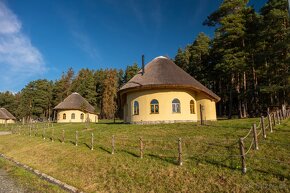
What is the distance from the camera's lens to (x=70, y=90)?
242ft

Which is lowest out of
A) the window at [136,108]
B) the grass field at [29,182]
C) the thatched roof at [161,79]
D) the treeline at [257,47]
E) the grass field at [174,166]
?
the grass field at [29,182]

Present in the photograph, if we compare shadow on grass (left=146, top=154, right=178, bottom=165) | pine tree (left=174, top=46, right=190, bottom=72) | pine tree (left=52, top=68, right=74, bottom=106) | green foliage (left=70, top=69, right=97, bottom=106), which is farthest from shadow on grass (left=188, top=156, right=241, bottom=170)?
pine tree (left=52, top=68, right=74, bottom=106)

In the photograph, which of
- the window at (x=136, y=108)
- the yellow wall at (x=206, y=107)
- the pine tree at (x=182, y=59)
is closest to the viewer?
the window at (x=136, y=108)

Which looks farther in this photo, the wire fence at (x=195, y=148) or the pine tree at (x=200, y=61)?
the pine tree at (x=200, y=61)

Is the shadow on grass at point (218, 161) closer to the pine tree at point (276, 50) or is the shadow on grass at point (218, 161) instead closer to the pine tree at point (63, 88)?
the pine tree at point (276, 50)

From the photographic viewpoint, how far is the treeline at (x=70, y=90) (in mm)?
70312

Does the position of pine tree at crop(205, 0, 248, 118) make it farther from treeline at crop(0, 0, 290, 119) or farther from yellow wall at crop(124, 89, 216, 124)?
yellow wall at crop(124, 89, 216, 124)

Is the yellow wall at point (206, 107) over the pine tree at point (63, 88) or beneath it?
beneath

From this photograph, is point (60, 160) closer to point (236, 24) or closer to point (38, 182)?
point (38, 182)

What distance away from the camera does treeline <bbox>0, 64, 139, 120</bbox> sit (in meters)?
70.3

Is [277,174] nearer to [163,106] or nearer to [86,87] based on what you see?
[163,106]

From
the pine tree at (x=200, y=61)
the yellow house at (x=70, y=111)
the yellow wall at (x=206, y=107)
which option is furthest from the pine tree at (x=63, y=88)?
the yellow wall at (x=206, y=107)

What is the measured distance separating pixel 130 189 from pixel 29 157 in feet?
32.3

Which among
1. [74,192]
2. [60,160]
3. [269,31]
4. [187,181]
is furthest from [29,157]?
[269,31]
